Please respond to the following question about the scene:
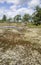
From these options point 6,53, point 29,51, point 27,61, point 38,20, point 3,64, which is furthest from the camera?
point 38,20

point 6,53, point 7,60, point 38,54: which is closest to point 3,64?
point 7,60

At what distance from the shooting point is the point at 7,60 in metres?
21.2

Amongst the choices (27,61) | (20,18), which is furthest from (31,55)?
(20,18)

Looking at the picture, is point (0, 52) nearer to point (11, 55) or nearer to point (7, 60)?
point (11, 55)

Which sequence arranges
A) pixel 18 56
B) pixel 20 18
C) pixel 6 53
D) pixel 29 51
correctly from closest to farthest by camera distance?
pixel 18 56 → pixel 6 53 → pixel 29 51 → pixel 20 18

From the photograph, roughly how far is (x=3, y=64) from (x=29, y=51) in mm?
7813

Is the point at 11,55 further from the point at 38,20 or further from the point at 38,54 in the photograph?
the point at 38,20

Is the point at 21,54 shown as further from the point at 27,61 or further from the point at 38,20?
the point at 38,20

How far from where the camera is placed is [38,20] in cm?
11131

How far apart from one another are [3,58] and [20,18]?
17482 centimetres

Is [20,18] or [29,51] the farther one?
[20,18]

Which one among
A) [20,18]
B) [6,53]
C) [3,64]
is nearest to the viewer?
[3,64]

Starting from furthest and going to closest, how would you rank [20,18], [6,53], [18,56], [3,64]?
[20,18]
[6,53]
[18,56]
[3,64]

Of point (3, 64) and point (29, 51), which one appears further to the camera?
point (29, 51)
